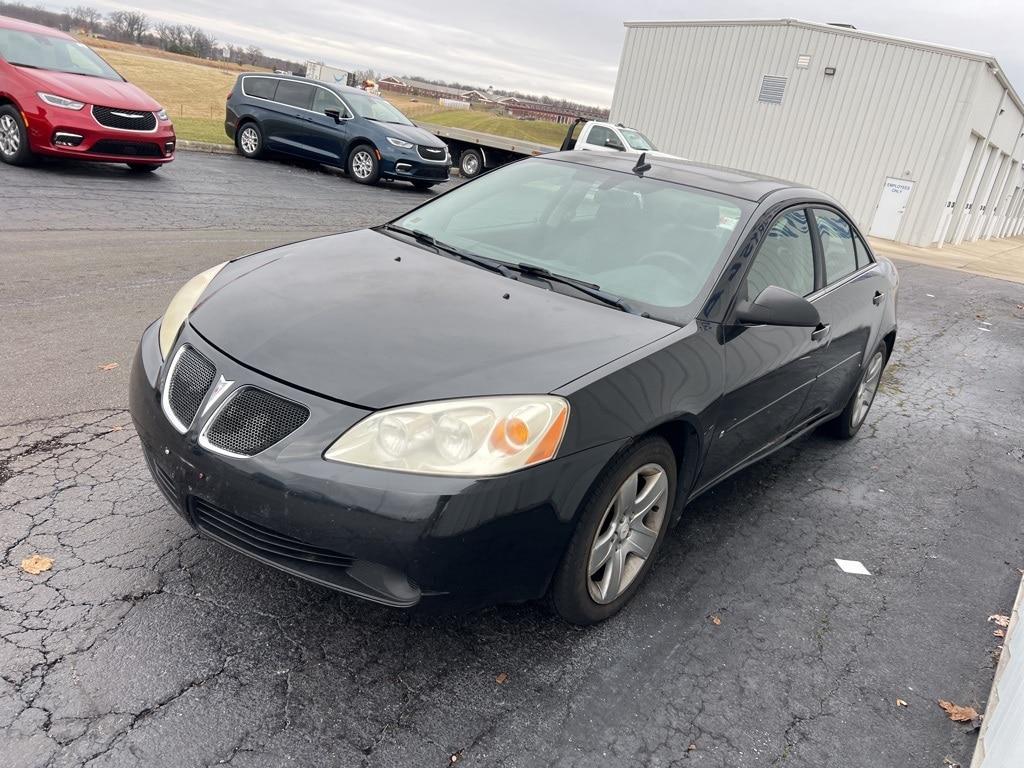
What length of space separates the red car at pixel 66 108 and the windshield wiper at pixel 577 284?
9.18 m

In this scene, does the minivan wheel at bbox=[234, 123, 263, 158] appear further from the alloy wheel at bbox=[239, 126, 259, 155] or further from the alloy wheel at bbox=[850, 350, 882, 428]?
the alloy wheel at bbox=[850, 350, 882, 428]

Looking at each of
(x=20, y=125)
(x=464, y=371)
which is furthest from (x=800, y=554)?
(x=20, y=125)

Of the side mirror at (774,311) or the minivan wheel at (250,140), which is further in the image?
the minivan wheel at (250,140)

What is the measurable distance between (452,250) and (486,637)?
5.65ft

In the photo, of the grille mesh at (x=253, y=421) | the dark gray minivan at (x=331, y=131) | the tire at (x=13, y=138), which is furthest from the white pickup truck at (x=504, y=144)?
the grille mesh at (x=253, y=421)

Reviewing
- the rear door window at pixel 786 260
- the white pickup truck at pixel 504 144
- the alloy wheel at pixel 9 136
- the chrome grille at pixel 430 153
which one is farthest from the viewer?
the white pickup truck at pixel 504 144

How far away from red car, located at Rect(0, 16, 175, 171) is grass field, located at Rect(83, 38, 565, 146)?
19.7 ft

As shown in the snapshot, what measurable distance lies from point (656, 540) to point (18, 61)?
11109mm

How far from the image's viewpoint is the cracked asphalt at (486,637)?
237cm

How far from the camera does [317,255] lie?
11.7 ft

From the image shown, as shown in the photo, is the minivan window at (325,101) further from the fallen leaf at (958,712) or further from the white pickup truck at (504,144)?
the fallen leaf at (958,712)

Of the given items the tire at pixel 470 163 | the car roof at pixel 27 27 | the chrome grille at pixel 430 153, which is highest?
the car roof at pixel 27 27

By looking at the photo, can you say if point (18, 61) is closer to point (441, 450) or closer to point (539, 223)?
point (539, 223)

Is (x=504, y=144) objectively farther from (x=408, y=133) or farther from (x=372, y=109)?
(x=408, y=133)
